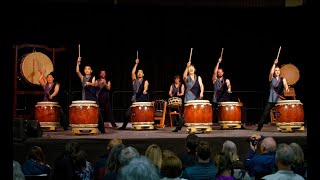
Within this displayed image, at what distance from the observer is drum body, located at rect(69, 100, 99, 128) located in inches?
314

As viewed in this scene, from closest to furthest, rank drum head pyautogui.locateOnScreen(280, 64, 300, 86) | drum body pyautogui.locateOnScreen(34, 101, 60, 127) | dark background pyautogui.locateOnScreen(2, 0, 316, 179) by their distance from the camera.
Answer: dark background pyautogui.locateOnScreen(2, 0, 316, 179)
drum body pyautogui.locateOnScreen(34, 101, 60, 127)
drum head pyautogui.locateOnScreen(280, 64, 300, 86)

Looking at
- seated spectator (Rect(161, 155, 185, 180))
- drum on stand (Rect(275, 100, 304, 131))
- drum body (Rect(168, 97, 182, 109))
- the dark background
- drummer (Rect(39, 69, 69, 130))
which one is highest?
the dark background

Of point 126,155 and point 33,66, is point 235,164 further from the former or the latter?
point 33,66

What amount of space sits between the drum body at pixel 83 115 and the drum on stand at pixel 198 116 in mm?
1451

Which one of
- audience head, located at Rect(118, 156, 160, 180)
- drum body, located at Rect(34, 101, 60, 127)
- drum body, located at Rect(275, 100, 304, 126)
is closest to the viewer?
audience head, located at Rect(118, 156, 160, 180)

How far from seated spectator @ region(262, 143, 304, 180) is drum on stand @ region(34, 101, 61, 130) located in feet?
20.5

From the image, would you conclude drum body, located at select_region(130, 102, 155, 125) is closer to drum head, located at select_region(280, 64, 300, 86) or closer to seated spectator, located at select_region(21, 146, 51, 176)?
drum head, located at select_region(280, 64, 300, 86)

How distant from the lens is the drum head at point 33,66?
9.69 meters

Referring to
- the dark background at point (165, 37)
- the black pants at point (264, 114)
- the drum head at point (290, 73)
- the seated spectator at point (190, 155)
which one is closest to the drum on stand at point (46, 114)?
the dark background at point (165, 37)

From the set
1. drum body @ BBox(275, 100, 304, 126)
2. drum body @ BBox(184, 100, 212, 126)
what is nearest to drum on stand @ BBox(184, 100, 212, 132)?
drum body @ BBox(184, 100, 212, 126)

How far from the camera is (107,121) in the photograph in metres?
11.2

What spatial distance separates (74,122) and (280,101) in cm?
322

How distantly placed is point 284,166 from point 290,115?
17.7 feet

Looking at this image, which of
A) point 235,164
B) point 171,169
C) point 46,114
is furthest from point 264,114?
point 171,169
